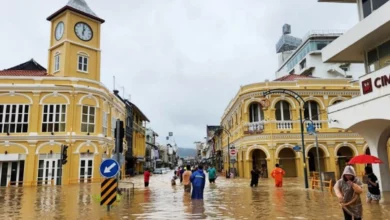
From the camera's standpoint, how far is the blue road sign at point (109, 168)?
11.5m

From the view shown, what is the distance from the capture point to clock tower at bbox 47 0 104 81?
113 feet

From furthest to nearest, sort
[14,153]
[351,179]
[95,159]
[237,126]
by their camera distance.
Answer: [237,126] < [95,159] < [14,153] < [351,179]

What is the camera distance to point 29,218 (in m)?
11.4

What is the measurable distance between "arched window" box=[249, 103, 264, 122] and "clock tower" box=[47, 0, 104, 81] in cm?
1629

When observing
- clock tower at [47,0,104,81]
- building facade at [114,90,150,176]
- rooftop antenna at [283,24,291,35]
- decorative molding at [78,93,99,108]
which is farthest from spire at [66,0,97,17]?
rooftop antenna at [283,24,291,35]

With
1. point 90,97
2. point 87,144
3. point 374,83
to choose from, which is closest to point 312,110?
point 374,83

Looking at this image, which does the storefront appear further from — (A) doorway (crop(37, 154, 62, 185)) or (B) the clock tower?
(B) the clock tower

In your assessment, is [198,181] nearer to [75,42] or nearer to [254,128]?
[254,128]

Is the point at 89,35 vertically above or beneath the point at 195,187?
above

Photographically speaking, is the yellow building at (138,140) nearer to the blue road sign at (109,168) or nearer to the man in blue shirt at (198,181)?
the man in blue shirt at (198,181)

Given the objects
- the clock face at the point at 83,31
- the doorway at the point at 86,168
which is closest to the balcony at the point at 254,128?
the doorway at the point at 86,168

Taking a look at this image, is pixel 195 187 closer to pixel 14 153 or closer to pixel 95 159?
pixel 95 159

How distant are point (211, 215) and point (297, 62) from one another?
5619 centimetres

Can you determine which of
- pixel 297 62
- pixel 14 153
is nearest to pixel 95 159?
pixel 14 153
